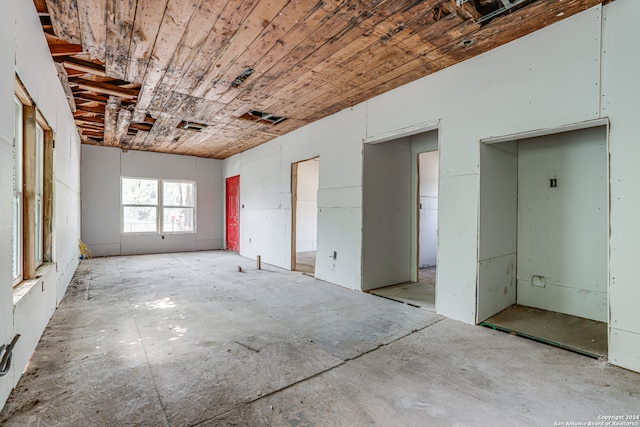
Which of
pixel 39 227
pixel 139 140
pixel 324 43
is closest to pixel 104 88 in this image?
pixel 39 227

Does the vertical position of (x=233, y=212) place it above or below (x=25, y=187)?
below

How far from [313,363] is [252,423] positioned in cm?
77

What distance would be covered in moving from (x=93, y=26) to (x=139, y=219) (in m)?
6.65

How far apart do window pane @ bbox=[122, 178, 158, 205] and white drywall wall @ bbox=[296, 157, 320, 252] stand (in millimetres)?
4020

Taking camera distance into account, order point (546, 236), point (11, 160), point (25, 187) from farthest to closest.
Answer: point (546, 236), point (25, 187), point (11, 160)

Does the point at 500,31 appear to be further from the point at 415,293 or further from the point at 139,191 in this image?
the point at 139,191

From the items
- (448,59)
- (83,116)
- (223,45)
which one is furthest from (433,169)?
(83,116)

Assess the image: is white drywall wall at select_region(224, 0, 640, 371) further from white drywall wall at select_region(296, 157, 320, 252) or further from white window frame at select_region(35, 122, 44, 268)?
white window frame at select_region(35, 122, 44, 268)

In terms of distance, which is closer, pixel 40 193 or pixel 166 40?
pixel 166 40

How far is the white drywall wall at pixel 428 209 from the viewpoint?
6410 mm

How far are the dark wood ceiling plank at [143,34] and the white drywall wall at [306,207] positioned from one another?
Answer: 219 inches

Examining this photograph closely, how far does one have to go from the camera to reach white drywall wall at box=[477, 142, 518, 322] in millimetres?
3330

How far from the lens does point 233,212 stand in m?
9.05

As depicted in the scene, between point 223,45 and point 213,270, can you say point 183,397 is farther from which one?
point 213,270
